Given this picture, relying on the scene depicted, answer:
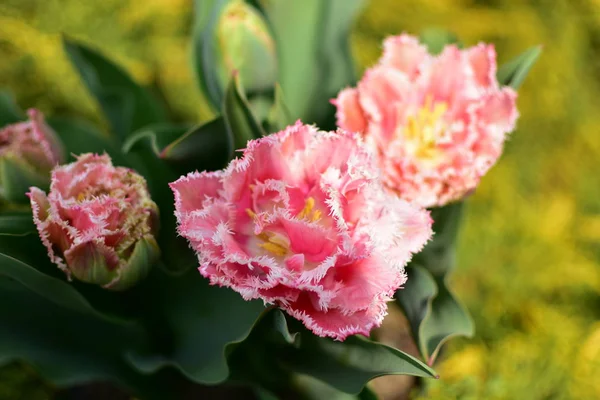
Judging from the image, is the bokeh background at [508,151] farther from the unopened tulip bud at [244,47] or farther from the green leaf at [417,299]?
the unopened tulip bud at [244,47]

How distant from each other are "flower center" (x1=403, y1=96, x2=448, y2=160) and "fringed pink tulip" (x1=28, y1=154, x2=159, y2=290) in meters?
0.15

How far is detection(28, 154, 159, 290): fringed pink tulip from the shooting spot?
0.28m

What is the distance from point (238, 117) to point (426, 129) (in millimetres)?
111

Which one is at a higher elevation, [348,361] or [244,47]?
[244,47]

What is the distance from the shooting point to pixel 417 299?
34 centimetres

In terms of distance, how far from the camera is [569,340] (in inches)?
22.4

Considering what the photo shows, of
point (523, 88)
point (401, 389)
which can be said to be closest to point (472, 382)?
point (401, 389)

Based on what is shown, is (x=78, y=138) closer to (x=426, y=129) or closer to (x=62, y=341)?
(x=62, y=341)

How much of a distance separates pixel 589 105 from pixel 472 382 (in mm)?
516

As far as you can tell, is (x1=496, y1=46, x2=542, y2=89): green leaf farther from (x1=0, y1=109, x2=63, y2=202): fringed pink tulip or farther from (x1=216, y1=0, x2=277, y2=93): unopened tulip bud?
(x1=0, y1=109, x2=63, y2=202): fringed pink tulip

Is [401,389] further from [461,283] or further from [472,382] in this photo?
[461,283]

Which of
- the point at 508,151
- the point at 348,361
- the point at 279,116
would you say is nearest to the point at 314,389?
the point at 348,361

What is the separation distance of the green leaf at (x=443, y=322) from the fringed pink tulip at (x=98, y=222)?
0.51 feet

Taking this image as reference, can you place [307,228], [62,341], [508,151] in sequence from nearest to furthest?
[307,228], [62,341], [508,151]
